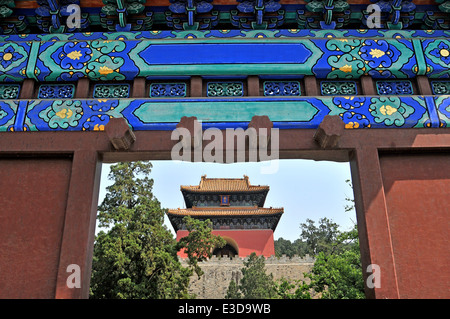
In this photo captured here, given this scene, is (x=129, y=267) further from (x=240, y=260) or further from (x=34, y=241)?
(x=240, y=260)

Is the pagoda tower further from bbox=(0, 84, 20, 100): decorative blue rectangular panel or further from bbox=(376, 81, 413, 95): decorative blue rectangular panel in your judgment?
bbox=(0, 84, 20, 100): decorative blue rectangular panel

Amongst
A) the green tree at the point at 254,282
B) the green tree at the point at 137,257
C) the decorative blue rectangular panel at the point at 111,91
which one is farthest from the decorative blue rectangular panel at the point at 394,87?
the green tree at the point at 254,282

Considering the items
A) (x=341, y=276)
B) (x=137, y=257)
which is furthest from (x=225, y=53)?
(x=137, y=257)

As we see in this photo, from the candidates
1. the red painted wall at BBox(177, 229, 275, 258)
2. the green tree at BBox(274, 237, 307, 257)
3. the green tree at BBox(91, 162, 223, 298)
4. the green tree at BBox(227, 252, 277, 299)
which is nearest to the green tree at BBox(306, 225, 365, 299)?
the green tree at BBox(91, 162, 223, 298)

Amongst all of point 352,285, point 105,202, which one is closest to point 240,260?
point 105,202

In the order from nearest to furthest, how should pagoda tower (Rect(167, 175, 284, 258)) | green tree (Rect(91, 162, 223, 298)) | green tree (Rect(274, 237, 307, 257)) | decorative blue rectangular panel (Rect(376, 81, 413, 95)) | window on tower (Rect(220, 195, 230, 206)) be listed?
decorative blue rectangular panel (Rect(376, 81, 413, 95))
green tree (Rect(91, 162, 223, 298))
pagoda tower (Rect(167, 175, 284, 258))
window on tower (Rect(220, 195, 230, 206))
green tree (Rect(274, 237, 307, 257))

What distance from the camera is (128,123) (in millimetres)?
3299

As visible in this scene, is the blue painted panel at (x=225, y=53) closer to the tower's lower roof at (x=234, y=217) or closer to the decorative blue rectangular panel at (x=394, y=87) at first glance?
the decorative blue rectangular panel at (x=394, y=87)

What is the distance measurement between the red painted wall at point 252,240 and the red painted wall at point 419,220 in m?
20.5

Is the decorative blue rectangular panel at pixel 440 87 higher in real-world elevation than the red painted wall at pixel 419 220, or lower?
higher

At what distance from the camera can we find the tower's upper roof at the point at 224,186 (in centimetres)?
2492

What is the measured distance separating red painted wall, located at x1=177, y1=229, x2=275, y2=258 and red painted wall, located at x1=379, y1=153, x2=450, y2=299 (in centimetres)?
2055

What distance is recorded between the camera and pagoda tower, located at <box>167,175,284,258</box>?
23.5 metres

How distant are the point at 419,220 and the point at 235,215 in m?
20.7
